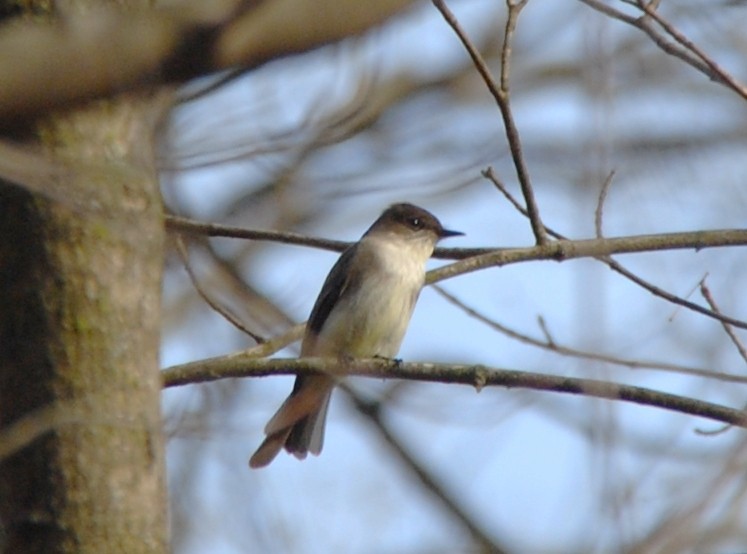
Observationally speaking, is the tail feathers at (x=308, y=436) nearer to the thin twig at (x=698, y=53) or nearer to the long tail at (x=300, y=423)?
the long tail at (x=300, y=423)

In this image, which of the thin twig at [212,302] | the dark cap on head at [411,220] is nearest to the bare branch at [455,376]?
the thin twig at [212,302]

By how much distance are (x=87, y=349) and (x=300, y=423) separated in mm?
3051

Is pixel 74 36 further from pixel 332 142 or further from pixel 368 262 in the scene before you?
pixel 368 262

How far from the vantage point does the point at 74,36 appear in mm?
1441

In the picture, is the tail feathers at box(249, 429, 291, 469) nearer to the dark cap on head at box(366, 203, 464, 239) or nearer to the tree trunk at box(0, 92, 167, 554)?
the dark cap on head at box(366, 203, 464, 239)

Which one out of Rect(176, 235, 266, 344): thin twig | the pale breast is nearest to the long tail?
the pale breast

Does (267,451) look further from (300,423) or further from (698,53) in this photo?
(698,53)

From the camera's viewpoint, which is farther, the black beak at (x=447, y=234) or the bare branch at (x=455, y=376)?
the black beak at (x=447, y=234)

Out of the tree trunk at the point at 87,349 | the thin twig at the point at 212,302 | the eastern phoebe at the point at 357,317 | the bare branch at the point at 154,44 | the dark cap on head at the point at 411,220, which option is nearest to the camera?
the bare branch at the point at 154,44

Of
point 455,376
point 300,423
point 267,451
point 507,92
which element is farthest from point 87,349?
point 300,423

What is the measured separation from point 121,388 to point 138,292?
0.22 metres

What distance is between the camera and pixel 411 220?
21.0 ft

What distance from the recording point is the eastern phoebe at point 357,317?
5523 millimetres

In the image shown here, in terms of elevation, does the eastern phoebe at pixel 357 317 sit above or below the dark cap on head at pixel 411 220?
below
